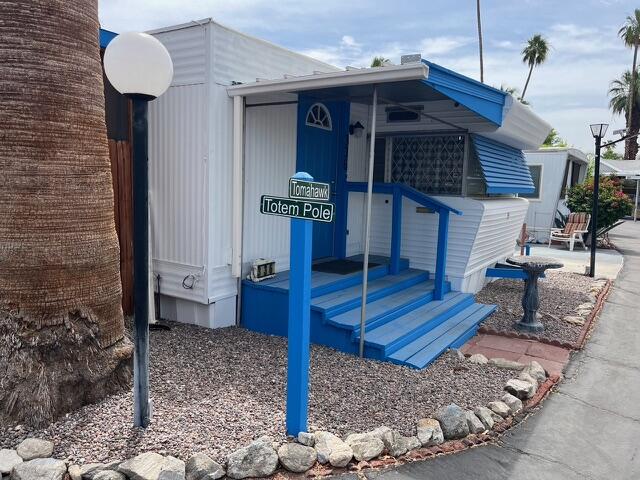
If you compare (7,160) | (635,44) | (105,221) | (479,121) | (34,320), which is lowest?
(34,320)

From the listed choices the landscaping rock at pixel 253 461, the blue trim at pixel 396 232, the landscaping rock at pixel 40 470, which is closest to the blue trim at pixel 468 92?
the blue trim at pixel 396 232

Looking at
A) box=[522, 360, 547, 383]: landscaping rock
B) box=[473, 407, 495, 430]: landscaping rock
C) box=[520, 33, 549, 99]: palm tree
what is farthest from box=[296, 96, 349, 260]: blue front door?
box=[520, 33, 549, 99]: palm tree

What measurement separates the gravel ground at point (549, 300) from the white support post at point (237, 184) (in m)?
3.11

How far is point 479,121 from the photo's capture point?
6445mm

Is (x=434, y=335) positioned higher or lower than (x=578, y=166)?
lower

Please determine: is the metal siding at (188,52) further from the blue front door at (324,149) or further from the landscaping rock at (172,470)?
the landscaping rock at (172,470)

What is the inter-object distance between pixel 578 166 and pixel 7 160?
1919 centimetres

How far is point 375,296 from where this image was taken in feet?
18.8

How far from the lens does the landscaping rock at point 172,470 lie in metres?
2.66

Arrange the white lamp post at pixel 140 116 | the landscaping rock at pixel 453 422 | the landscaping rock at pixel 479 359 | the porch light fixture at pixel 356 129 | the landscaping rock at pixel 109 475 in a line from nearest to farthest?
the landscaping rock at pixel 109 475 < the white lamp post at pixel 140 116 < the landscaping rock at pixel 453 422 < the landscaping rock at pixel 479 359 < the porch light fixture at pixel 356 129

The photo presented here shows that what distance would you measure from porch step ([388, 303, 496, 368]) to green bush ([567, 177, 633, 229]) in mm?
9417

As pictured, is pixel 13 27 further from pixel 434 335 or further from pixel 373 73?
pixel 434 335

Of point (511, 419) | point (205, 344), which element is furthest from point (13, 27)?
point (511, 419)

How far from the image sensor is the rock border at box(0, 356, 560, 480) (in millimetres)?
2672
